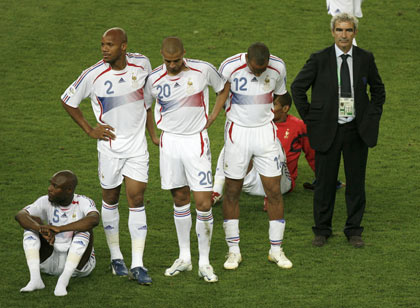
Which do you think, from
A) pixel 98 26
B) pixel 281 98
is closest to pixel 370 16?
pixel 98 26

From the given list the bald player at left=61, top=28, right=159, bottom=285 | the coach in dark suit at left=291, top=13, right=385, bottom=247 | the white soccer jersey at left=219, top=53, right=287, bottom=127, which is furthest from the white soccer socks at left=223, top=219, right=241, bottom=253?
the coach in dark suit at left=291, top=13, right=385, bottom=247

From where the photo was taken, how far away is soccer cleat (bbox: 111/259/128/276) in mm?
7066

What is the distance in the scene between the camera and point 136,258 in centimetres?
696

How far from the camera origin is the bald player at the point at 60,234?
22.0 ft

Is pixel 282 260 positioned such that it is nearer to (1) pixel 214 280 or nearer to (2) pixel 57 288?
(1) pixel 214 280

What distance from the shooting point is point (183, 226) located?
7.05 metres

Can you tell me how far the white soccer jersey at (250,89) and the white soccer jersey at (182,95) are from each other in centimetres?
29

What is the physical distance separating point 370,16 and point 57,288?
10210 millimetres

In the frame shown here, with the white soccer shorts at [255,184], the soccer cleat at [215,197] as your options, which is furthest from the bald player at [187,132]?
the white soccer shorts at [255,184]

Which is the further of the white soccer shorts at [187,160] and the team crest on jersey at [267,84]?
the team crest on jersey at [267,84]

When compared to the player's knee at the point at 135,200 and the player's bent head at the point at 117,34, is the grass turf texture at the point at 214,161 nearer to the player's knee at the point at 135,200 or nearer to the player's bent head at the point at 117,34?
the player's knee at the point at 135,200

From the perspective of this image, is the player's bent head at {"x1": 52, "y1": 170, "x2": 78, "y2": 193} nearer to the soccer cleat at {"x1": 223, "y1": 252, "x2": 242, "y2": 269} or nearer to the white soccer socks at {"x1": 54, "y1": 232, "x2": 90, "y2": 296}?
the white soccer socks at {"x1": 54, "y1": 232, "x2": 90, "y2": 296}

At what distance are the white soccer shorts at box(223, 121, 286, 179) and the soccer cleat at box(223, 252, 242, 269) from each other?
0.68 meters

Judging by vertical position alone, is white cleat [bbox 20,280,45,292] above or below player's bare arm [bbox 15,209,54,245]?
below
